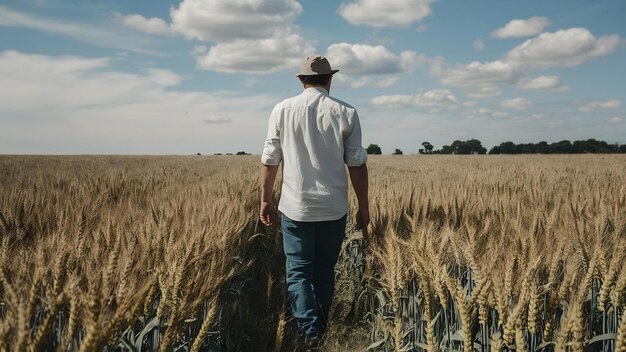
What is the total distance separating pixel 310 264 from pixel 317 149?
73 centimetres

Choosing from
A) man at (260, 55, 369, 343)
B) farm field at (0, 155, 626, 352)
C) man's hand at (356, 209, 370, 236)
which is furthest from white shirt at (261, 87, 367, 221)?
farm field at (0, 155, 626, 352)

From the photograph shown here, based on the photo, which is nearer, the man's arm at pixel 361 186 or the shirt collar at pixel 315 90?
the shirt collar at pixel 315 90

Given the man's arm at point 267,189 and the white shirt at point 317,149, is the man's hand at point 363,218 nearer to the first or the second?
the white shirt at point 317,149

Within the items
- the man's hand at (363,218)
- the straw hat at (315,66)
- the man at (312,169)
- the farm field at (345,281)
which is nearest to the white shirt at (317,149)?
the man at (312,169)

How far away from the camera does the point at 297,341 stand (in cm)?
297

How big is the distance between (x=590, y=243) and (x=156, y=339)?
2025 mm

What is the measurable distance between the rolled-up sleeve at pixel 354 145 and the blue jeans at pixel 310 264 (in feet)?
1.29

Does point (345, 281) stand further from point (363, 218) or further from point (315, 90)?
point (315, 90)

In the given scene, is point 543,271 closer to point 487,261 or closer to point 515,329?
point 487,261

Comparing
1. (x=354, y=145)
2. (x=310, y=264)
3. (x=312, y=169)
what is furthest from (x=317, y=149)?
(x=310, y=264)

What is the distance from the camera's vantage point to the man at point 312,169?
2994mm

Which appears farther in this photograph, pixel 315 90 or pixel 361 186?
pixel 361 186

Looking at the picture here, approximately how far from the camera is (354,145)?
3049 mm

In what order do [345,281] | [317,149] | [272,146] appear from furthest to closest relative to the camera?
[345,281] → [272,146] → [317,149]
